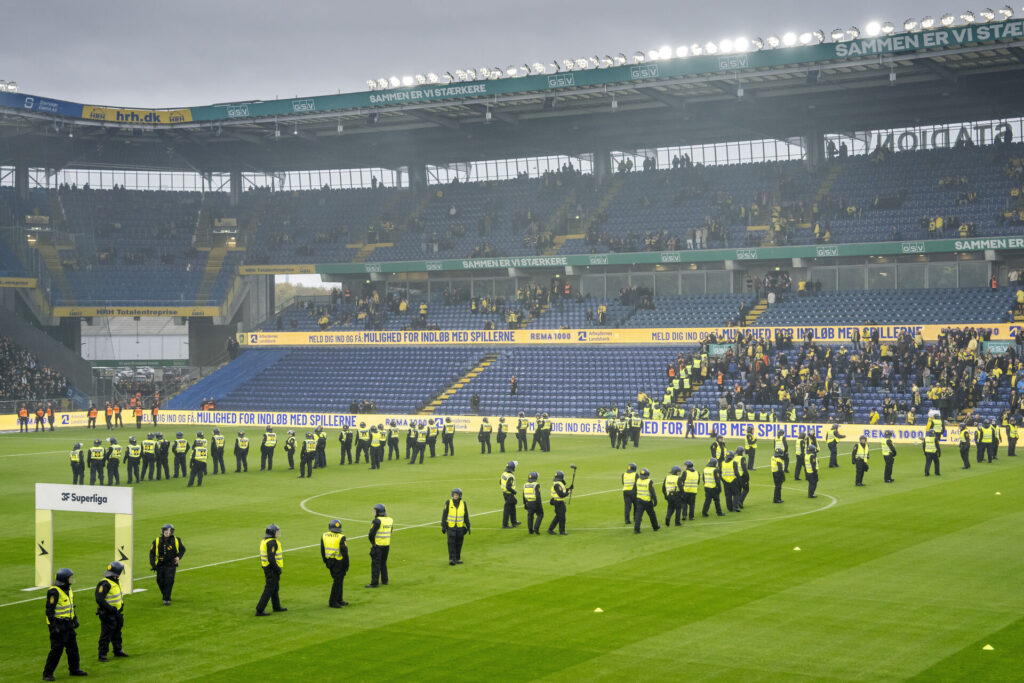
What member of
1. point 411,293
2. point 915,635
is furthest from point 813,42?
point 915,635

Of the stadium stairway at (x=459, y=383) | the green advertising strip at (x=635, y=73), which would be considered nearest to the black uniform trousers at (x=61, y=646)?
the stadium stairway at (x=459, y=383)

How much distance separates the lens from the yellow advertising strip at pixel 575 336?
57.5m

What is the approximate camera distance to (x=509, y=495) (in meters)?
27.2

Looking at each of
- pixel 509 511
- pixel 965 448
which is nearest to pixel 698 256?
pixel 965 448

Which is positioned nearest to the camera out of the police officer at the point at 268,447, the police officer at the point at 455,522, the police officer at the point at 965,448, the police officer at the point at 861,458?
the police officer at the point at 455,522

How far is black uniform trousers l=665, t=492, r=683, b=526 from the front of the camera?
27281 mm

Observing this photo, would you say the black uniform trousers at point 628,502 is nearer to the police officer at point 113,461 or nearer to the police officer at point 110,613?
the police officer at point 110,613

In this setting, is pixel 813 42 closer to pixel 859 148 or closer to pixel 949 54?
pixel 949 54

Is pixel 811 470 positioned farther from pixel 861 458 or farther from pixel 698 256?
pixel 698 256

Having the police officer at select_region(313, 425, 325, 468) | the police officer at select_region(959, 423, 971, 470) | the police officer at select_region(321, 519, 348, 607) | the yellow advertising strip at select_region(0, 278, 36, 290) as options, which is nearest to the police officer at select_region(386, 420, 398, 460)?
the police officer at select_region(313, 425, 325, 468)

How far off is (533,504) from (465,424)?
114 feet

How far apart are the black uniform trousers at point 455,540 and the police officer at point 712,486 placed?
8258 millimetres

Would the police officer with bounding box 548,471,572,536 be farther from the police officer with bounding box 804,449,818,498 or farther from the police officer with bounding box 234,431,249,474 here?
the police officer with bounding box 234,431,249,474

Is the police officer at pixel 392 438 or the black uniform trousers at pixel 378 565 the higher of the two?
the police officer at pixel 392 438
